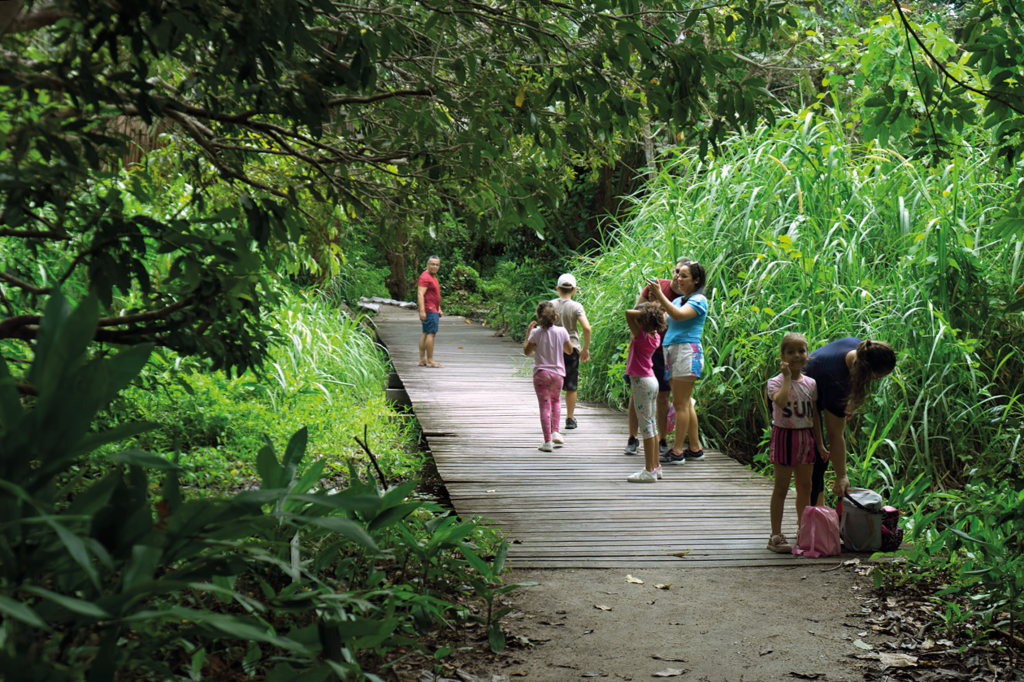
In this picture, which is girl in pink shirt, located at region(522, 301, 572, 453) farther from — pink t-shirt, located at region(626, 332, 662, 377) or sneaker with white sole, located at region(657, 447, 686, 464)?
sneaker with white sole, located at region(657, 447, 686, 464)

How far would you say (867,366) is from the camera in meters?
4.52

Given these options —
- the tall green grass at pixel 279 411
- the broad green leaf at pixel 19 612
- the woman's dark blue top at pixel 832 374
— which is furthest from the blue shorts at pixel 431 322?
the broad green leaf at pixel 19 612

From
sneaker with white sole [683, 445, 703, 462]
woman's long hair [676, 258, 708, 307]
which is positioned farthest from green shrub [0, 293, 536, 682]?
sneaker with white sole [683, 445, 703, 462]

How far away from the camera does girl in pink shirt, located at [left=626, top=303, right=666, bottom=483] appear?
6461 mm

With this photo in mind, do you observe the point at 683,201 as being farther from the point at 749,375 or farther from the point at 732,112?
the point at 732,112

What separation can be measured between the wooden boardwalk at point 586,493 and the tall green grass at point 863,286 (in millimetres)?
725

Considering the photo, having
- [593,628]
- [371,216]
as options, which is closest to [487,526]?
[593,628]

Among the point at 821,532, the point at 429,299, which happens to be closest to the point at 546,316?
the point at 821,532

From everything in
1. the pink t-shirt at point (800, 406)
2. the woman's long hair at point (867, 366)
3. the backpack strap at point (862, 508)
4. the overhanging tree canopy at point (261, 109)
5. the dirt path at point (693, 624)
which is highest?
the overhanging tree canopy at point (261, 109)

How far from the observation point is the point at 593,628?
12.9 feet

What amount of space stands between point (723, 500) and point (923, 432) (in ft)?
5.36

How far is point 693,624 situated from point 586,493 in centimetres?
240

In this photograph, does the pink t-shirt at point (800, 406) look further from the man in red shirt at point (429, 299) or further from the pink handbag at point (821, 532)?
the man in red shirt at point (429, 299)

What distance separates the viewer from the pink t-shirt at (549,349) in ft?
24.1
